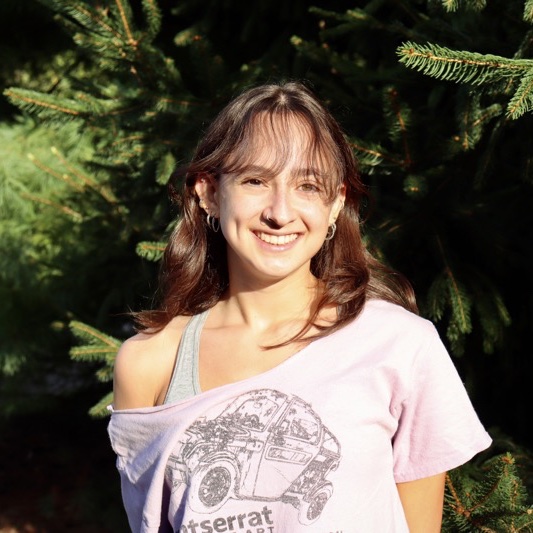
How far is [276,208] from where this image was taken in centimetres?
166

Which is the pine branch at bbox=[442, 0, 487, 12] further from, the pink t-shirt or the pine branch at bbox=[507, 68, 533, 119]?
the pink t-shirt

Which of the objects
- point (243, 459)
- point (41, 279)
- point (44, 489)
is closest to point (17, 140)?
point (41, 279)

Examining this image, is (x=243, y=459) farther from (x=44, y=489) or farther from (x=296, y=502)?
(x=44, y=489)

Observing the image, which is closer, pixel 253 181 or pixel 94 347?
pixel 253 181

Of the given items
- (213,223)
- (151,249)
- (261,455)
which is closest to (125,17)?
(151,249)

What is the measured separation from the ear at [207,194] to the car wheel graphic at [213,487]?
0.61 m

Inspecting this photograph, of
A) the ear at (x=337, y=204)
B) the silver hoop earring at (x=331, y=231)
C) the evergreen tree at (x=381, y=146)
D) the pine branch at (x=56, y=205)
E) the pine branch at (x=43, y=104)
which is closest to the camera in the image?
the ear at (x=337, y=204)

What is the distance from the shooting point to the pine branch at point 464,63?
1.71 m

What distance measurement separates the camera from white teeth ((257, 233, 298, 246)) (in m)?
1.67

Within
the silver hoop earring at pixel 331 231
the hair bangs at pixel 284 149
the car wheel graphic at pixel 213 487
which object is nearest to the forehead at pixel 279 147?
the hair bangs at pixel 284 149

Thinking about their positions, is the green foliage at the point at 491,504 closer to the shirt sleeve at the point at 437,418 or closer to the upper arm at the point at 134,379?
the shirt sleeve at the point at 437,418

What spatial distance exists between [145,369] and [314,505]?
0.53m

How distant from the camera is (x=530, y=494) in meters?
2.43

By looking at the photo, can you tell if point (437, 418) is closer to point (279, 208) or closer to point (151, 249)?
point (279, 208)
